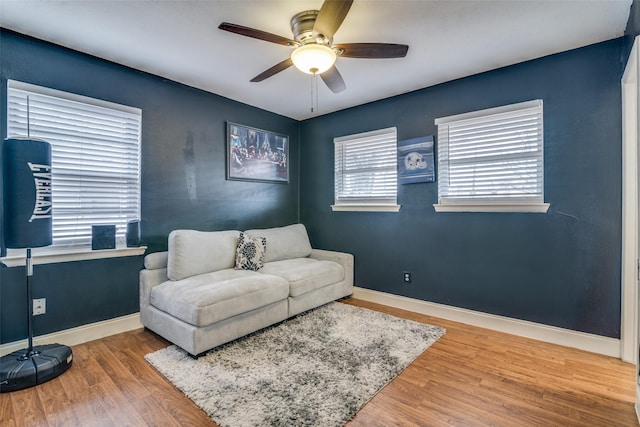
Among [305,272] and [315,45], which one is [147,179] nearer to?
[305,272]

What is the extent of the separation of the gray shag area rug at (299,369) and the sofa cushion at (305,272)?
0.36m

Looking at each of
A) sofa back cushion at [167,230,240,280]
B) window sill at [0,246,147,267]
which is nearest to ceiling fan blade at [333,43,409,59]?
sofa back cushion at [167,230,240,280]

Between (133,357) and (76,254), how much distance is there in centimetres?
102

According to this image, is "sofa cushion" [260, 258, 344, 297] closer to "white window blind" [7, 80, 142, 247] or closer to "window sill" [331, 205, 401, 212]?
"window sill" [331, 205, 401, 212]

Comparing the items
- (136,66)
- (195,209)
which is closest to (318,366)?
(195,209)

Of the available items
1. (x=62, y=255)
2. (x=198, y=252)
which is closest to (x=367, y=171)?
(x=198, y=252)

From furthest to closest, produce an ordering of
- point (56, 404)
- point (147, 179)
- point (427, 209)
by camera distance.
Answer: point (427, 209) < point (147, 179) < point (56, 404)

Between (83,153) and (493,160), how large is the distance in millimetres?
3767

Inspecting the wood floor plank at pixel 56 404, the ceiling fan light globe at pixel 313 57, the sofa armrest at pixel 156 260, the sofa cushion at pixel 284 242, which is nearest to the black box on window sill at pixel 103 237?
the sofa armrest at pixel 156 260

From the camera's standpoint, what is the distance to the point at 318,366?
224 cm

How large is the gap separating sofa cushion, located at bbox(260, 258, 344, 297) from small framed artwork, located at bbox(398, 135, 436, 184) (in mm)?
1325

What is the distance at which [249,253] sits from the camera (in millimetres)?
3283

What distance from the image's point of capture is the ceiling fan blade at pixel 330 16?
1604 mm

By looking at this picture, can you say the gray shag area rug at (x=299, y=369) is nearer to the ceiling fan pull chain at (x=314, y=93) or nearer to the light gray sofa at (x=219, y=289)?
the light gray sofa at (x=219, y=289)
